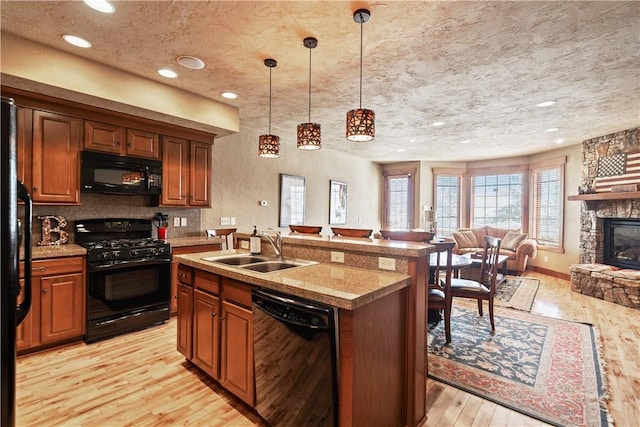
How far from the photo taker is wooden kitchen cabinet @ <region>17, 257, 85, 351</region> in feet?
8.96

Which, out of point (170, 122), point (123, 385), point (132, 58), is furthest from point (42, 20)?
point (123, 385)

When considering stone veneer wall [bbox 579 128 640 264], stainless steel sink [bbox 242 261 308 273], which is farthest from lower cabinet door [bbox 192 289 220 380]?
stone veneer wall [bbox 579 128 640 264]

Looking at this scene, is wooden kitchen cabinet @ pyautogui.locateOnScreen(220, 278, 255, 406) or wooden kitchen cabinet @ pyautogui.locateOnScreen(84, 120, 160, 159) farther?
wooden kitchen cabinet @ pyautogui.locateOnScreen(84, 120, 160, 159)

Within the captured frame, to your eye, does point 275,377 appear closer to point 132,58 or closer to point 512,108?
point 132,58

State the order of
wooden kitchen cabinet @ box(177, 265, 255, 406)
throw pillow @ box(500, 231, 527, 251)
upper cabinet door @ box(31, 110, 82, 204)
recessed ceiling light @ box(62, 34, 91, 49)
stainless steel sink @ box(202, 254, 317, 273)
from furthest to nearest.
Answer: throw pillow @ box(500, 231, 527, 251)
upper cabinet door @ box(31, 110, 82, 204)
recessed ceiling light @ box(62, 34, 91, 49)
stainless steel sink @ box(202, 254, 317, 273)
wooden kitchen cabinet @ box(177, 265, 255, 406)

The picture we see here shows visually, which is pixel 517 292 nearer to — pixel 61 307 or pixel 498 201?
pixel 498 201

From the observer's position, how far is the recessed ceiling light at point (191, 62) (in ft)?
8.93

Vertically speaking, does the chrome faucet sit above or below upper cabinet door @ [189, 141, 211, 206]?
below

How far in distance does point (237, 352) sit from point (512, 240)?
6.64 m

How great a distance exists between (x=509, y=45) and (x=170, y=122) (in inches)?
136

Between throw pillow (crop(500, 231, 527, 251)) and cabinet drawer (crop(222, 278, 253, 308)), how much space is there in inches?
257

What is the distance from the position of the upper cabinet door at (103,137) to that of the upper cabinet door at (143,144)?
0.29ft

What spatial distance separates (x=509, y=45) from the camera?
2494 millimetres

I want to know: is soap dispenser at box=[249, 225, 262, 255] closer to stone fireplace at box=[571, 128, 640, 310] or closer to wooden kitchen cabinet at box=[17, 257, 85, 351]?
wooden kitchen cabinet at box=[17, 257, 85, 351]
